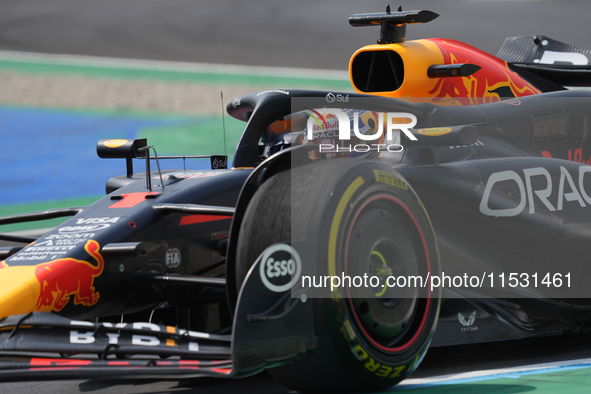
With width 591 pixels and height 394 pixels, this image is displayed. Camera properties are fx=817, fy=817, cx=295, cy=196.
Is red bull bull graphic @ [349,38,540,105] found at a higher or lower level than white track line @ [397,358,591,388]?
higher

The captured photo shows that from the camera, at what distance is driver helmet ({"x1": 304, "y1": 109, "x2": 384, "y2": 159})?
14.3 ft

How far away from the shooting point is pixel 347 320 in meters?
2.96

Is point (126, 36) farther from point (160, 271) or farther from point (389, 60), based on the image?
point (160, 271)

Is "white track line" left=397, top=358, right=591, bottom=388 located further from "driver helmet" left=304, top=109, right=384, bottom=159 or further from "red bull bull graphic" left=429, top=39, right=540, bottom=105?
"red bull bull graphic" left=429, top=39, right=540, bottom=105

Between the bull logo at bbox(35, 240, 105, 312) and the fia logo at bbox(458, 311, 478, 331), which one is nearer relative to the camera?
the bull logo at bbox(35, 240, 105, 312)

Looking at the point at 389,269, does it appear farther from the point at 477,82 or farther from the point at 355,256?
the point at 477,82

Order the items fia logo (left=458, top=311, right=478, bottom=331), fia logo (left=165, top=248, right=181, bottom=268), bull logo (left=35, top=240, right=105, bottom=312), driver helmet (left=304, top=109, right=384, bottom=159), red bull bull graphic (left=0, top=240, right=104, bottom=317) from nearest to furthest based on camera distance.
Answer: red bull bull graphic (left=0, top=240, right=104, bottom=317) → bull logo (left=35, top=240, right=105, bottom=312) → fia logo (left=458, top=311, right=478, bottom=331) → fia logo (left=165, top=248, right=181, bottom=268) → driver helmet (left=304, top=109, right=384, bottom=159)

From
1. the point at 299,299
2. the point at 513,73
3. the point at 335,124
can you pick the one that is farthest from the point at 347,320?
the point at 513,73

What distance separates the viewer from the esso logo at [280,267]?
2861mm

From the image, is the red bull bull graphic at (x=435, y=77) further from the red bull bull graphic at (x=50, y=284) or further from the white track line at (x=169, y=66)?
the white track line at (x=169, y=66)

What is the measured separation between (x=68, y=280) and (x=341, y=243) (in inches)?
53.0

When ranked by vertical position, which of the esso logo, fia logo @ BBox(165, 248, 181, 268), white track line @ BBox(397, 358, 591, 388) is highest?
the esso logo

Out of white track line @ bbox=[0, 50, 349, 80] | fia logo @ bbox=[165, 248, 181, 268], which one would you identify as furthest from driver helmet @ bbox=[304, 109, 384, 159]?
white track line @ bbox=[0, 50, 349, 80]

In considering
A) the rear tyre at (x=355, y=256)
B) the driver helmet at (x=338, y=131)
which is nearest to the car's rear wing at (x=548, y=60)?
the driver helmet at (x=338, y=131)
